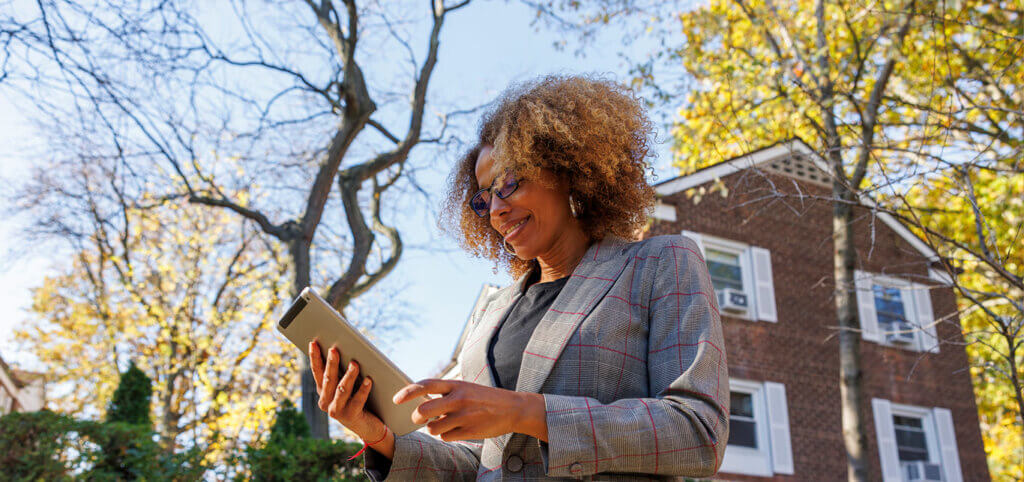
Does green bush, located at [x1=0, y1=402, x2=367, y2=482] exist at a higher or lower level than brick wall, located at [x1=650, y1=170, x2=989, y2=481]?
lower

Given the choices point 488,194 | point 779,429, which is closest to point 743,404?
point 779,429

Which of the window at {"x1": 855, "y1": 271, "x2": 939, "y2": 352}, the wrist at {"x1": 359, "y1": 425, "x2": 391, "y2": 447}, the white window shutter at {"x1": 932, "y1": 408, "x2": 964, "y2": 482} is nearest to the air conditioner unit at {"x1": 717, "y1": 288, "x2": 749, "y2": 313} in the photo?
the window at {"x1": 855, "y1": 271, "x2": 939, "y2": 352}

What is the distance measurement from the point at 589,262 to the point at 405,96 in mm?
10660

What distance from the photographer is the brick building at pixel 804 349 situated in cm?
1375

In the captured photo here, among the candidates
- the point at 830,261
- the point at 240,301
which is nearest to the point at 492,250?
the point at 830,261

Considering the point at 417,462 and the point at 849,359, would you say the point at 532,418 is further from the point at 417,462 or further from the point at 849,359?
the point at 849,359

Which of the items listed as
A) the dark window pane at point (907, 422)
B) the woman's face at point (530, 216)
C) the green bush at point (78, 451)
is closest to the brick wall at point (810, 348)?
the dark window pane at point (907, 422)

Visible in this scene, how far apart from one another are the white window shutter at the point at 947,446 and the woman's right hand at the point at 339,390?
1663 centimetres

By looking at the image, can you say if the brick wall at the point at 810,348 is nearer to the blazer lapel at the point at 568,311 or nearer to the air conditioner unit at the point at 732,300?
the air conditioner unit at the point at 732,300

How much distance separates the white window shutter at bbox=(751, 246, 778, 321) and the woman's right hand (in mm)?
13612

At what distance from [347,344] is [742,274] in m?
14.0

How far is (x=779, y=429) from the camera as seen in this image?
44.6 ft

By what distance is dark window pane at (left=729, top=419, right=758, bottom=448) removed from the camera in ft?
43.7

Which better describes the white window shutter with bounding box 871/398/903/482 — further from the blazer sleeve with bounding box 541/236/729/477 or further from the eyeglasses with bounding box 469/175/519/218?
the blazer sleeve with bounding box 541/236/729/477
